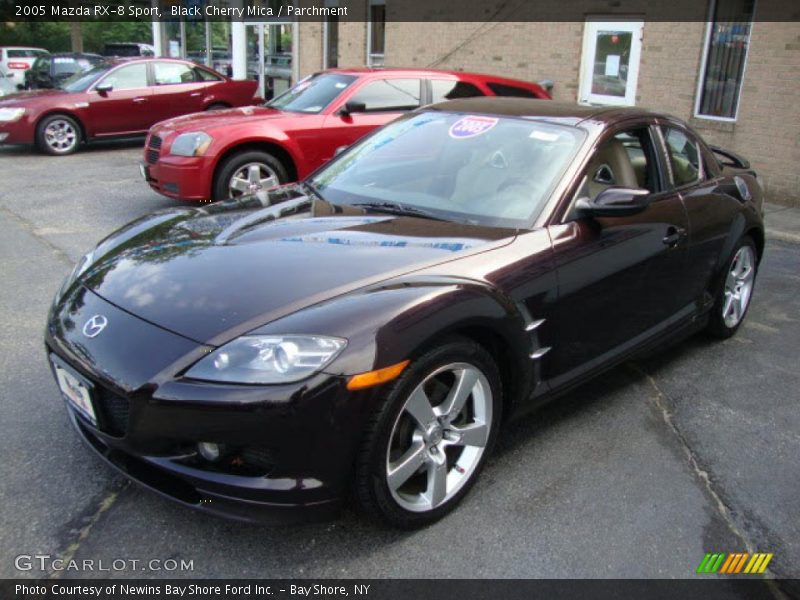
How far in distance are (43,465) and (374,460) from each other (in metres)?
1.53

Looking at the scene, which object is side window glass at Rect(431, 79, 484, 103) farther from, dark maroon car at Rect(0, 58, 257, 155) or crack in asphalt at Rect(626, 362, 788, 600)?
dark maroon car at Rect(0, 58, 257, 155)

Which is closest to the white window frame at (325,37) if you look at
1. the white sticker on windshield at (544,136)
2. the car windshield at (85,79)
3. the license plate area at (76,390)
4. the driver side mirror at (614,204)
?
the car windshield at (85,79)

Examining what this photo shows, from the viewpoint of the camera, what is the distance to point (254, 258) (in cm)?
291

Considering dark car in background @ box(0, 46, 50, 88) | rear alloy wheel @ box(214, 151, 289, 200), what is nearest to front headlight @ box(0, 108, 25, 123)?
rear alloy wheel @ box(214, 151, 289, 200)

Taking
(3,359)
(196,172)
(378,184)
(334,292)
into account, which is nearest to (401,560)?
(334,292)

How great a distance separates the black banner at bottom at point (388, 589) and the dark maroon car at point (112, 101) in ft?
35.9

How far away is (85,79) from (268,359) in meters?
11.8

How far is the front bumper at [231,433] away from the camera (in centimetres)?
232

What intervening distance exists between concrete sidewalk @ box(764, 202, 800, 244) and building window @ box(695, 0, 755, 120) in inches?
56.1

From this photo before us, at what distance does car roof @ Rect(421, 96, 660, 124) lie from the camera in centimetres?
378

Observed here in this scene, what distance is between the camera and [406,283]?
2705 mm

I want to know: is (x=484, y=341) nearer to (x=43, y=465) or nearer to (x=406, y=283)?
(x=406, y=283)

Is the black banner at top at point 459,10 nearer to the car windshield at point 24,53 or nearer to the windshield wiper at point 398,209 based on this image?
the car windshield at point 24,53

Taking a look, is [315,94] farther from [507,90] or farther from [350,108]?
[507,90]
